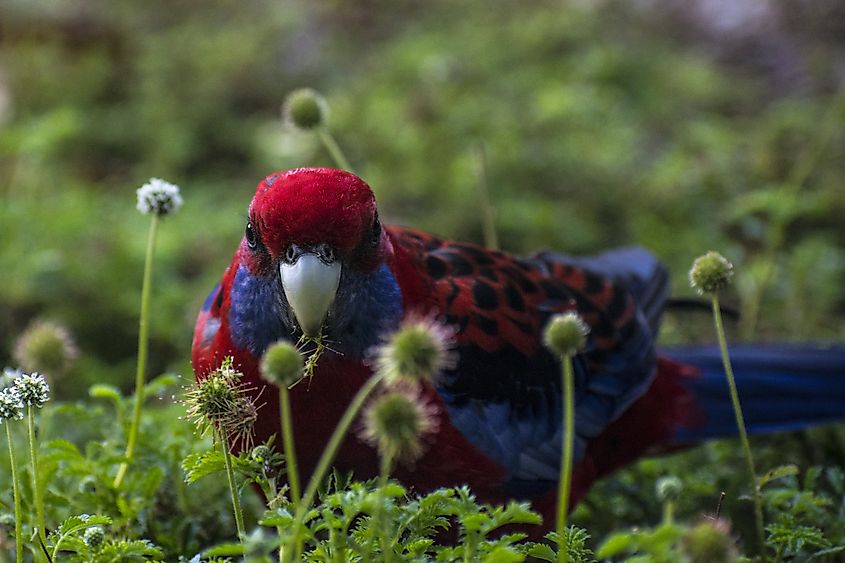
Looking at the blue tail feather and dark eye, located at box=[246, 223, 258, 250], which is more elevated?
dark eye, located at box=[246, 223, 258, 250]

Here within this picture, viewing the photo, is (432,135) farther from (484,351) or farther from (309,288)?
(309,288)

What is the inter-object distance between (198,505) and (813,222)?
3299mm

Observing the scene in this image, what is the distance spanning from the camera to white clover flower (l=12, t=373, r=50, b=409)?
177cm

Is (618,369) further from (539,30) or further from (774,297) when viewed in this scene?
(539,30)

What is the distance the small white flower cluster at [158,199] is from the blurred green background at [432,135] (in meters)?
1.24

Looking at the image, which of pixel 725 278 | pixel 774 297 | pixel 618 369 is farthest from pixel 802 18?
pixel 725 278

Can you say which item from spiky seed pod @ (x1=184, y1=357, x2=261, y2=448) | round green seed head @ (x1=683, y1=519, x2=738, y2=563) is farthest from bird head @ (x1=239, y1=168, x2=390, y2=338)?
round green seed head @ (x1=683, y1=519, x2=738, y2=563)

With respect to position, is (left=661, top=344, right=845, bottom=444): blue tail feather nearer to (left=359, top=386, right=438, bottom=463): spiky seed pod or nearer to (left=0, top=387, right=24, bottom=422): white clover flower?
(left=359, top=386, right=438, bottom=463): spiky seed pod

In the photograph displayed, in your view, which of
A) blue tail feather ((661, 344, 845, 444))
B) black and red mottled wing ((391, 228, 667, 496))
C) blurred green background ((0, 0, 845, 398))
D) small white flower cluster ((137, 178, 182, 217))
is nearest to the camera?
small white flower cluster ((137, 178, 182, 217))

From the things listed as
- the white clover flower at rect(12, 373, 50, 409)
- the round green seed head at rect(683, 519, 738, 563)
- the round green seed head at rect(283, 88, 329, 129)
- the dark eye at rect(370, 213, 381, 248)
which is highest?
the round green seed head at rect(283, 88, 329, 129)

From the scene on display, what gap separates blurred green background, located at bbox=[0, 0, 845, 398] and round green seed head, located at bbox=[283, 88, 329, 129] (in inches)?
28.9

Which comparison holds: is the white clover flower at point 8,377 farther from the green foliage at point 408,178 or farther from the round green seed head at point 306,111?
the round green seed head at point 306,111

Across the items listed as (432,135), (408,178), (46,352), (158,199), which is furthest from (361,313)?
(432,135)

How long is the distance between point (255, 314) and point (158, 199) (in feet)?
1.35
